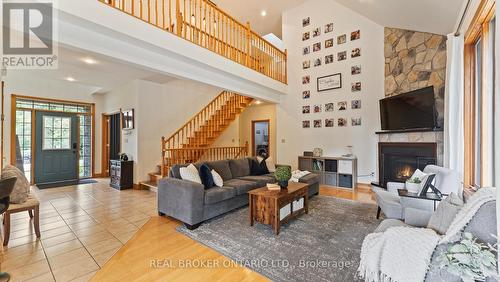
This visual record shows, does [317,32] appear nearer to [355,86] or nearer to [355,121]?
[355,86]

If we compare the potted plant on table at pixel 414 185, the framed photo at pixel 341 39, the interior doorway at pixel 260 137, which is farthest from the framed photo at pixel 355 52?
the interior doorway at pixel 260 137

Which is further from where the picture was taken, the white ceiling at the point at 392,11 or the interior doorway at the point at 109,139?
the interior doorway at the point at 109,139

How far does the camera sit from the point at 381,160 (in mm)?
4879

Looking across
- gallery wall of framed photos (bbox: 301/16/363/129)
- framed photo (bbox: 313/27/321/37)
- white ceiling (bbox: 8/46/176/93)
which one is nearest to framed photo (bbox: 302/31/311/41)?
gallery wall of framed photos (bbox: 301/16/363/129)

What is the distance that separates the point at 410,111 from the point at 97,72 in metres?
6.72

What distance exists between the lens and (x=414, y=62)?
14.7 ft

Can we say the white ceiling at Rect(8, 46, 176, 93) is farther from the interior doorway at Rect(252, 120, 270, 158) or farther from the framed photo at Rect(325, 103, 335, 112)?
the interior doorway at Rect(252, 120, 270, 158)

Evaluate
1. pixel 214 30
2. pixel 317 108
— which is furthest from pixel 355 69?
pixel 214 30

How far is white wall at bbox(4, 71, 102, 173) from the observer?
536 cm

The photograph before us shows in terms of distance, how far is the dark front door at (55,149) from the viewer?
19.3 feet

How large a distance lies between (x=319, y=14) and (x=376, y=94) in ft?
9.30

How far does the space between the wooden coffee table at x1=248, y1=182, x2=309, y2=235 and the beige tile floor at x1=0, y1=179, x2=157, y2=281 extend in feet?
5.47

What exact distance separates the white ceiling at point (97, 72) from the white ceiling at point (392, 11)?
3.51 metres

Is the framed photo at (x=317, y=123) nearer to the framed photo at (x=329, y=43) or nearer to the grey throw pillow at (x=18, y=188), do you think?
the framed photo at (x=329, y=43)
